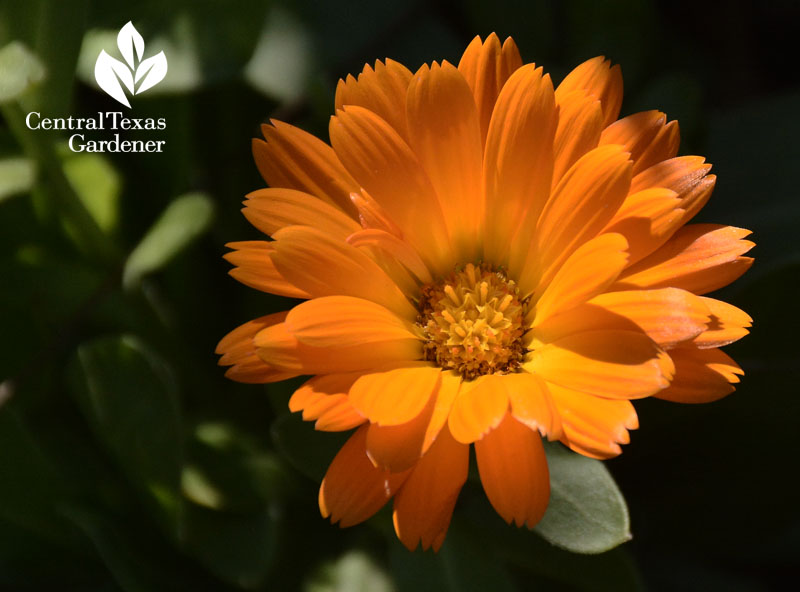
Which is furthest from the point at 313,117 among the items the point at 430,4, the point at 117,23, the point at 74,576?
the point at 74,576

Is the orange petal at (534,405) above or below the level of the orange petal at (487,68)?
below

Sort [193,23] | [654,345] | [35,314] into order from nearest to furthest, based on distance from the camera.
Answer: [654,345] → [193,23] → [35,314]

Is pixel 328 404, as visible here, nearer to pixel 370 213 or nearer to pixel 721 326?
pixel 370 213

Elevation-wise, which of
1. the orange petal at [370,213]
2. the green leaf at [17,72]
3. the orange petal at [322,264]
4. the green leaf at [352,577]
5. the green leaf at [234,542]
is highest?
the green leaf at [17,72]

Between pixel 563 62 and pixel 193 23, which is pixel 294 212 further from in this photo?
pixel 563 62

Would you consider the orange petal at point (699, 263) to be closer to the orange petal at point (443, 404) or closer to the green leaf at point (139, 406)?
the orange petal at point (443, 404)

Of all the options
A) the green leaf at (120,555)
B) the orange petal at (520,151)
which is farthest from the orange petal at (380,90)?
the green leaf at (120,555)
